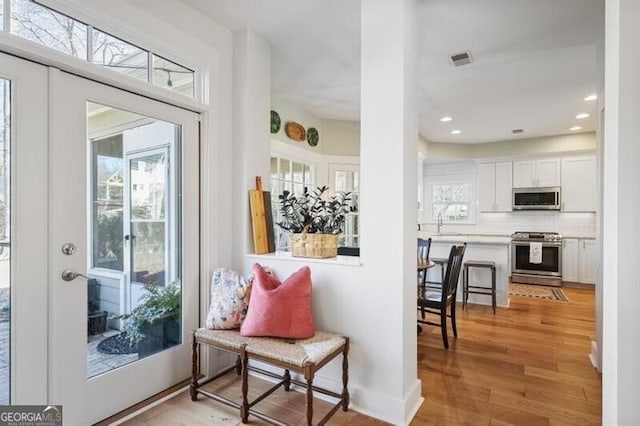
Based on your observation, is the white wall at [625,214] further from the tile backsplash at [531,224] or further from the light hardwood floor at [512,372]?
the tile backsplash at [531,224]

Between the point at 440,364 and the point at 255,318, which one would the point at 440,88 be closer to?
the point at 440,364

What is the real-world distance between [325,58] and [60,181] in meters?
2.39

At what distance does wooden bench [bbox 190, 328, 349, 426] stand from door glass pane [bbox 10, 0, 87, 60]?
1.83 metres

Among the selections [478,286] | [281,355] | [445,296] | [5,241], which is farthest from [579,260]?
[5,241]

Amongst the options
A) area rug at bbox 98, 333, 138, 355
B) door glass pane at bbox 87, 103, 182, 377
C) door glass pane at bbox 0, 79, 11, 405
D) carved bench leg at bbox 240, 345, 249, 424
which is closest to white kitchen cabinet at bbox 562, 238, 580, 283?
carved bench leg at bbox 240, 345, 249, 424

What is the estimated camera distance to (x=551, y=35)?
2.72m

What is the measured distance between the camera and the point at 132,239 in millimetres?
2223

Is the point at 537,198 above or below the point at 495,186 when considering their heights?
below

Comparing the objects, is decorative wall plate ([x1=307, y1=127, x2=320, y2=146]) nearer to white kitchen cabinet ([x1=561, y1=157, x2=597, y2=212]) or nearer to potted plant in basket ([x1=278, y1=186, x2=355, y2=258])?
potted plant in basket ([x1=278, y1=186, x2=355, y2=258])

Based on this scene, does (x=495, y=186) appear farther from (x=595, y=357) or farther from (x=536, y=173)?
(x=595, y=357)

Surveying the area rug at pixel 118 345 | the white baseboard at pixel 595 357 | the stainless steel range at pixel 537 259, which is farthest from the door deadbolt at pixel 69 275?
the stainless steel range at pixel 537 259

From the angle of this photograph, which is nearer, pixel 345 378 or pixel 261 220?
pixel 345 378

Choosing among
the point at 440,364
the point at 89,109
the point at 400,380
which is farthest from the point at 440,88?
the point at 89,109

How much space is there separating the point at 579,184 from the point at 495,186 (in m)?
1.31
